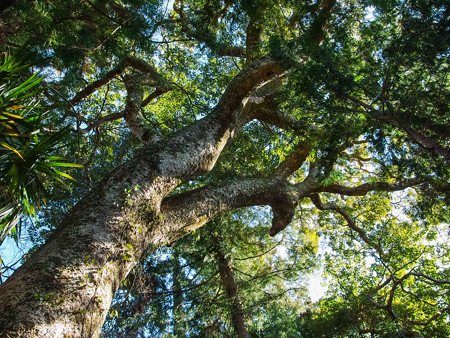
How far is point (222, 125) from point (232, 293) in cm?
430

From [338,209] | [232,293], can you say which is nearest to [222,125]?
[338,209]

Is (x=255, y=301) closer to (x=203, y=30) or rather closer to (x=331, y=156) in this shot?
(x=331, y=156)

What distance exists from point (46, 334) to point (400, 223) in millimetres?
9166

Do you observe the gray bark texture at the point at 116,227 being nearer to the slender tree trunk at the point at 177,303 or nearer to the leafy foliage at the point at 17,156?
the leafy foliage at the point at 17,156

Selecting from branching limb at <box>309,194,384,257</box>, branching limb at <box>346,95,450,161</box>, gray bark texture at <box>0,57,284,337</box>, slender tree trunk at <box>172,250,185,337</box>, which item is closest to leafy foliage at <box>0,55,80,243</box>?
gray bark texture at <box>0,57,284,337</box>

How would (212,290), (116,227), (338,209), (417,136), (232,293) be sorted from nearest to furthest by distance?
(116,227) < (417,136) < (232,293) < (338,209) < (212,290)

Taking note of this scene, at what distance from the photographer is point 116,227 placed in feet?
8.21

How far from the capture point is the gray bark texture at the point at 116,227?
1825 millimetres

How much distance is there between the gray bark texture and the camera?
5.99 feet

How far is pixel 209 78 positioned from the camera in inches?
312

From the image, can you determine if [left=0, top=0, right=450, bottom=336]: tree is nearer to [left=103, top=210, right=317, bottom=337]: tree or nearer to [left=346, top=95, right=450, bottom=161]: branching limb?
[left=346, top=95, right=450, bottom=161]: branching limb

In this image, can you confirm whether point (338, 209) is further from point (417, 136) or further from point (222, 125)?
point (222, 125)

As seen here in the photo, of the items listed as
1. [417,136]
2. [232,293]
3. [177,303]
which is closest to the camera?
[417,136]

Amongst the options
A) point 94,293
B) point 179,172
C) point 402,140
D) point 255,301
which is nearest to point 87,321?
point 94,293
